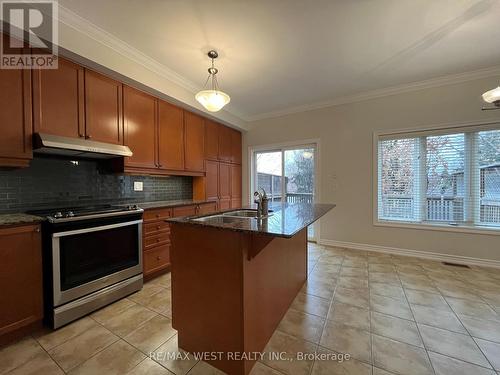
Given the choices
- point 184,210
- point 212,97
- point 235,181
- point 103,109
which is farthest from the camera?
point 235,181

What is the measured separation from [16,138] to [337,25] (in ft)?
9.61

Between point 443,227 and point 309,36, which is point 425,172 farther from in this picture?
point 309,36

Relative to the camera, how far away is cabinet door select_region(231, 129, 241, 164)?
449cm

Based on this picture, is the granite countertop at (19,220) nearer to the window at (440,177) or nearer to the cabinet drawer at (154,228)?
the cabinet drawer at (154,228)

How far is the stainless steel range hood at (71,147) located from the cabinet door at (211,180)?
152 cm

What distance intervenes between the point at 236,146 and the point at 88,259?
332cm

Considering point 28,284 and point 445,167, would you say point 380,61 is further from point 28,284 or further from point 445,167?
point 28,284

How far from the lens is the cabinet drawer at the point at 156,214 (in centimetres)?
249

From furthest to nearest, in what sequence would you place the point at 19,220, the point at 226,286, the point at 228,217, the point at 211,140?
the point at 211,140 → the point at 228,217 → the point at 19,220 → the point at 226,286

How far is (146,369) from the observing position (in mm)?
1337

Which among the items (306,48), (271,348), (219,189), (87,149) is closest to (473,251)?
(271,348)

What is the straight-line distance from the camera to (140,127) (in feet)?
8.59

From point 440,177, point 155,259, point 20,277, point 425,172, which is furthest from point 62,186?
point 440,177

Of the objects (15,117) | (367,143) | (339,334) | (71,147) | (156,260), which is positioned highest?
(367,143)
